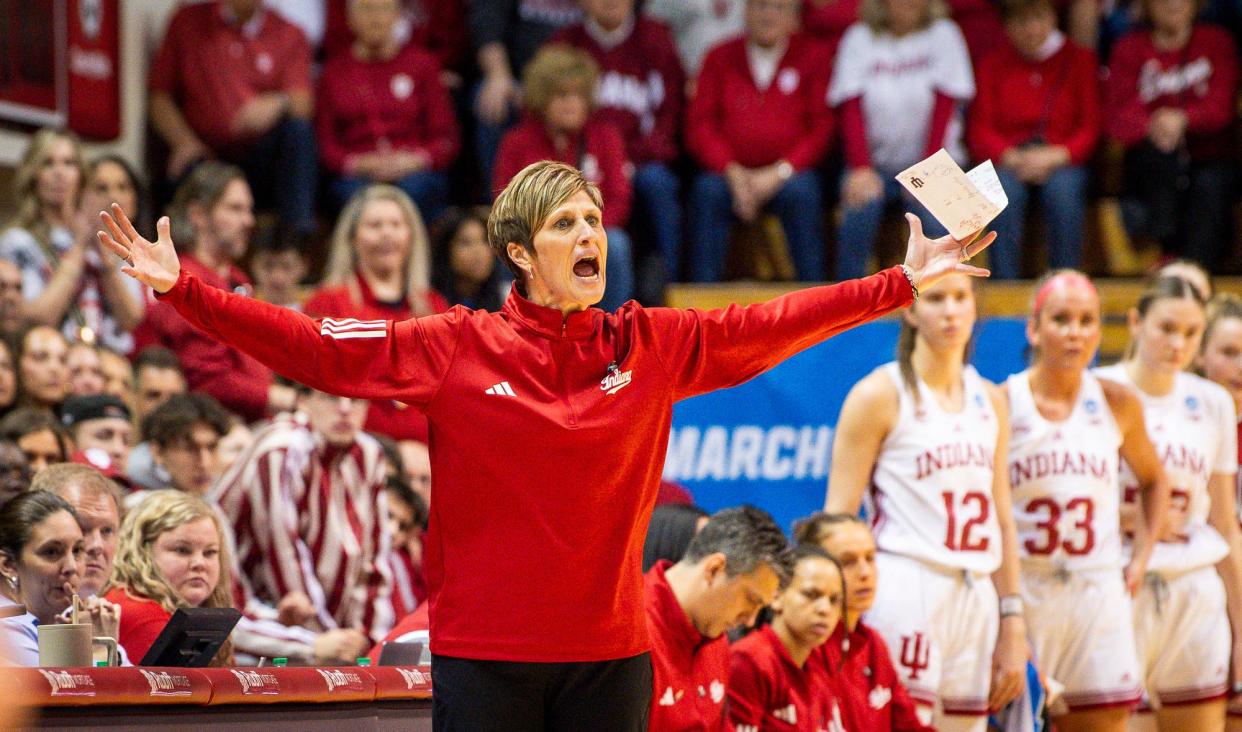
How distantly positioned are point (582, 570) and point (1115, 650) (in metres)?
3.45

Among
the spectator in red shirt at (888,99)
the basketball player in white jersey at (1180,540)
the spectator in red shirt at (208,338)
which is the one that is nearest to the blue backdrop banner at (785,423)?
the basketball player in white jersey at (1180,540)

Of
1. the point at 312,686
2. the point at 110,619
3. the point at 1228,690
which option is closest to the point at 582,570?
the point at 312,686

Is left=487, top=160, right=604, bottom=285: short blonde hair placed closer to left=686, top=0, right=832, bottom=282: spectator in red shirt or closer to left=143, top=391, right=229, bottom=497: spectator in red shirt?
left=143, top=391, right=229, bottom=497: spectator in red shirt

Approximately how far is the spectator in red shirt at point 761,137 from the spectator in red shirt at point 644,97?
0.54 feet

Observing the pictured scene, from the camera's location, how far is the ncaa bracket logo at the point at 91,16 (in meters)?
9.87

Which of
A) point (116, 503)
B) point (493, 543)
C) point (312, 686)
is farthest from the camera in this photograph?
point (116, 503)

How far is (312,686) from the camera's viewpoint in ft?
13.3

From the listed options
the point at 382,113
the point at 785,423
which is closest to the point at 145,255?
the point at 785,423

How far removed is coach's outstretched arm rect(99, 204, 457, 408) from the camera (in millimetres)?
Result: 3238

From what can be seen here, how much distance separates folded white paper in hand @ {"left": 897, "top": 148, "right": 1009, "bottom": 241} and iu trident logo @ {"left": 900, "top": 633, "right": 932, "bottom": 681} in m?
2.34

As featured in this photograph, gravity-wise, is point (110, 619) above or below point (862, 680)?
above

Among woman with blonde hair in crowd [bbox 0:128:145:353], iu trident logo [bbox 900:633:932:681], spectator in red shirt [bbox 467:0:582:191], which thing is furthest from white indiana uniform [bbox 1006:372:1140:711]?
spectator in red shirt [bbox 467:0:582:191]

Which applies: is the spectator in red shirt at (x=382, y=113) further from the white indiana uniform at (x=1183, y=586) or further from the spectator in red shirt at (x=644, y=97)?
the white indiana uniform at (x=1183, y=586)

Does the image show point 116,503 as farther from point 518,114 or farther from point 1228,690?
point 518,114
